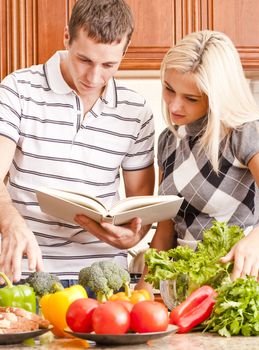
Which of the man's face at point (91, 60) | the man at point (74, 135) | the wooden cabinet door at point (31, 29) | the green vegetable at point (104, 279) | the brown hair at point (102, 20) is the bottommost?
the green vegetable at point (104, 279)

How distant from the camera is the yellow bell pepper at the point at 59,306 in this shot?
1.75 meters

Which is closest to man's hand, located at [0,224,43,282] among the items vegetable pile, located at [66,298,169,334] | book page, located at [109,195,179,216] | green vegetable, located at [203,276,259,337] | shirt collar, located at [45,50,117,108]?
book page, located at [109,195,179,216]

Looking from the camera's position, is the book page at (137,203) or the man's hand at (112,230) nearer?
the book page at (137,203)

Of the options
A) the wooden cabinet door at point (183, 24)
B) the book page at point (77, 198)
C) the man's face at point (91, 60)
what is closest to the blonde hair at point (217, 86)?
the man's face at point (91, 60)

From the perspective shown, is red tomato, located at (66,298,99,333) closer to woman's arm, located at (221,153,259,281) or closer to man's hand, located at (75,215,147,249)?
woman's arm, located at (221,153,259,281)

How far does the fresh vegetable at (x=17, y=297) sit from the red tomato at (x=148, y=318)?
327mm

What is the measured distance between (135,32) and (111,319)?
2368 millimetres

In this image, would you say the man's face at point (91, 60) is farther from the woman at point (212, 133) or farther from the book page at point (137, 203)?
the book page at point (137, 203)

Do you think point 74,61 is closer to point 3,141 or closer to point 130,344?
point 3,141

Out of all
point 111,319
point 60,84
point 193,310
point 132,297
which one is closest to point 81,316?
point 111,319

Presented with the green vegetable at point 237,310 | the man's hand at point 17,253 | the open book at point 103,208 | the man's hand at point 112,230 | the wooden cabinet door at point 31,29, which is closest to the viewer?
the green vegetable at point 237,310

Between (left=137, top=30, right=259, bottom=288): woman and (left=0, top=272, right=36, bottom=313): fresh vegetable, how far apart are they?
→ 660mm

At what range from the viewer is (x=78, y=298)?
1758 millimetres

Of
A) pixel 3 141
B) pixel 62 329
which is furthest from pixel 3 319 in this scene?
pixel 3 141
